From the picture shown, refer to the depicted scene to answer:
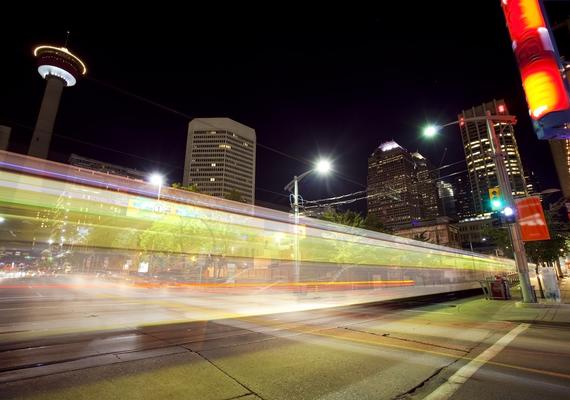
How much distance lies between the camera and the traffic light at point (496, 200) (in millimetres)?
14180

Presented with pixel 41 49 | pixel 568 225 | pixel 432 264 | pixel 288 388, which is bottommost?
pixel 288 388

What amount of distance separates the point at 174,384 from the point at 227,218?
42.8 ft

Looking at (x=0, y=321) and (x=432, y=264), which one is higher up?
(x=432, y=264)

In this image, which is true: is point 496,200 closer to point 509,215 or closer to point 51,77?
point 509,215

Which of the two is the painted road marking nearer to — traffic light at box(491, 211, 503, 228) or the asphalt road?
the asphalt road

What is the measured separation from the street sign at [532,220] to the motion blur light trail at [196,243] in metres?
9.74

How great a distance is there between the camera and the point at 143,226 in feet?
43.8

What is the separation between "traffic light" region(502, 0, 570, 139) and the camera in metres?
10.0

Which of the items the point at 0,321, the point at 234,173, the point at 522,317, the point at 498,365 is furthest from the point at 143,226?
the point at 234,173

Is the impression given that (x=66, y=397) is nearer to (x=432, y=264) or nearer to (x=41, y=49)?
(x=432, y=264)

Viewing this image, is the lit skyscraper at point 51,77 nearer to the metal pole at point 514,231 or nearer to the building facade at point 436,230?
the metal pole at point 514,231


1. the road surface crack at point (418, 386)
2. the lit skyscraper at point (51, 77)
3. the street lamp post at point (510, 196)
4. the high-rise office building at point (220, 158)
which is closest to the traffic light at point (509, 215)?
the street lamp post at point (510, 196)

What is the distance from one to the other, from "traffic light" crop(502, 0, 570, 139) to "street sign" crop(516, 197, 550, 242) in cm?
462

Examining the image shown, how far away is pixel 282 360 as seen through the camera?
5645mm
